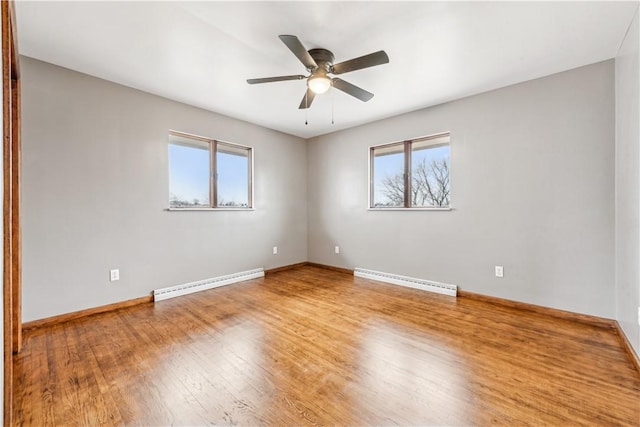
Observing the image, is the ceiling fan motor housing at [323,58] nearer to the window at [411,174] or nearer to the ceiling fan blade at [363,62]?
the ceiling fan blade at [363,62]

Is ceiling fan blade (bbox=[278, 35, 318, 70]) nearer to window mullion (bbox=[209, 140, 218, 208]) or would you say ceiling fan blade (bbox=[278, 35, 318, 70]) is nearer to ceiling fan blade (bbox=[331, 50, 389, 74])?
ceiling fan blade (bbox=[331, 50, 389, 74])

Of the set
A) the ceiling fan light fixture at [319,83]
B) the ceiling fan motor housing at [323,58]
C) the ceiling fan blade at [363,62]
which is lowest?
the ceiling fan light fixture at [319,83]

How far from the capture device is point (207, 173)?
3.89 metres

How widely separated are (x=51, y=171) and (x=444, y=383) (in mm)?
3701

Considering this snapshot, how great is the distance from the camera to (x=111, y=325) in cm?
255

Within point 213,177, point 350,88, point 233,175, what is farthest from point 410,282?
point 213,177

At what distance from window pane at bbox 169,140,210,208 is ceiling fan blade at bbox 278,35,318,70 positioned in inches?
87.5

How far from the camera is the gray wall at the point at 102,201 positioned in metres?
2.51

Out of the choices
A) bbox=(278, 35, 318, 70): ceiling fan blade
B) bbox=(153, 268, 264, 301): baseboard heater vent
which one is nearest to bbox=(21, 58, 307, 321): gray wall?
bbox=(153, 268, 264, 301): baseboard heater vent

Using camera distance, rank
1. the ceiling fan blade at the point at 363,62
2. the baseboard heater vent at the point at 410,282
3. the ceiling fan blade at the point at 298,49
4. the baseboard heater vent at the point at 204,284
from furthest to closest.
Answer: the baseboard heater vent at the point at 410,282 < the baseboard heater vent at the point at 204,284 < the ceiling fan blade at the point at 363,62 < the ceiling fan blade at the point at 298,49

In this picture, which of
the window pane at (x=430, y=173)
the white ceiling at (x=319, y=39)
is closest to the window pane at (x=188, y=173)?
the white ceiling at (x=319, y=39)

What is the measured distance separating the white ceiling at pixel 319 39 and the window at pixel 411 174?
83 centimetres

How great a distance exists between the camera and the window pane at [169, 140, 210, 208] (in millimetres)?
3527

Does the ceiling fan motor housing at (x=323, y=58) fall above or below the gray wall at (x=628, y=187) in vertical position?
above
